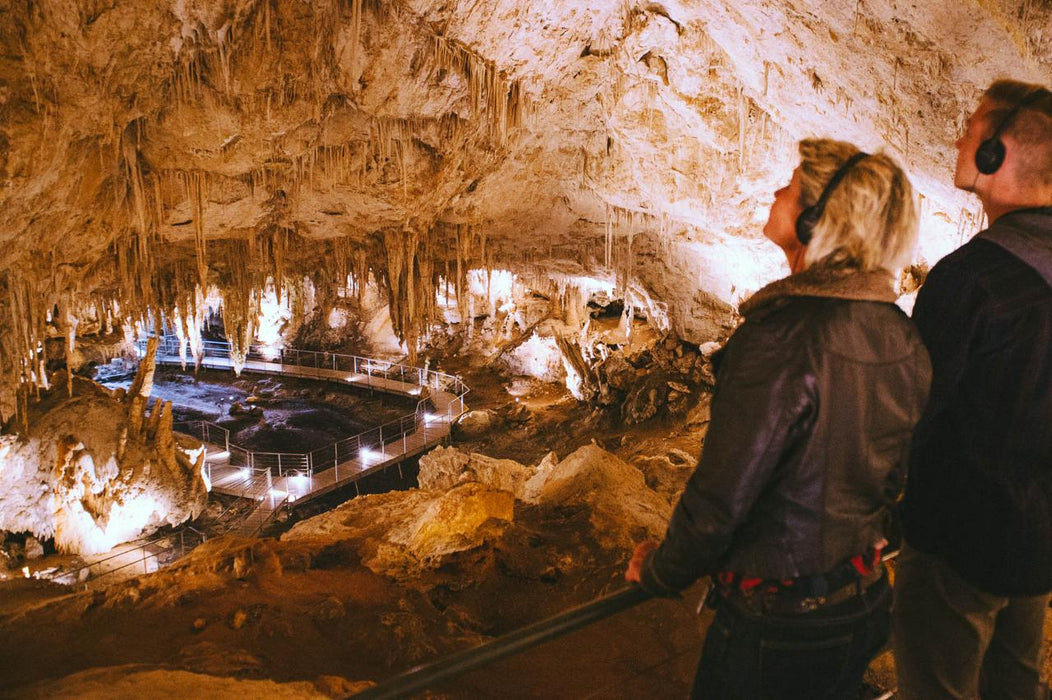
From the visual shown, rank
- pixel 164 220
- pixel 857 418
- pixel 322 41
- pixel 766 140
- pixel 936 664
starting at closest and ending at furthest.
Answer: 1. pixel 857 418
2. pixel 936 664
3. pixel 322 41
4. pixel 766 140
5. pixel 164 220

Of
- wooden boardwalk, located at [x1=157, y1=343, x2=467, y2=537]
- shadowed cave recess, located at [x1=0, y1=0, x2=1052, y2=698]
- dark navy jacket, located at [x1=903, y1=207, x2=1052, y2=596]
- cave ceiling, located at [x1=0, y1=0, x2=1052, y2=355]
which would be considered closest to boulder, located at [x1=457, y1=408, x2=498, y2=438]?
wooden boardwalk, located at [x1=157, y1=343, x2=467, y2=537]

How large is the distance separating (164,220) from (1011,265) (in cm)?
903

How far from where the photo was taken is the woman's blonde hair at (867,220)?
1104 mm

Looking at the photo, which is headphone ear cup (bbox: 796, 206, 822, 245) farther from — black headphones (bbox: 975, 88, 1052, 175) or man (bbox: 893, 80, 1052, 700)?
black headphones (bbox: 975, 88, 1052, 175)

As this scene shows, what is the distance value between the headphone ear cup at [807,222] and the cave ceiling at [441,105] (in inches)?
118

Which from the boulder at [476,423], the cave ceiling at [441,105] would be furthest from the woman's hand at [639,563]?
the boulder at [476,423]

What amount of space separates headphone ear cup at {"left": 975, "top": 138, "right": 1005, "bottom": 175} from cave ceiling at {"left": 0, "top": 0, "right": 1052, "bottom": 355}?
2.38 m

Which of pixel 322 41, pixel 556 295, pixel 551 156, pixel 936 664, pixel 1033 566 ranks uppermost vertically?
pixel 322 41

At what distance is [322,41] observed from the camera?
5.15 m

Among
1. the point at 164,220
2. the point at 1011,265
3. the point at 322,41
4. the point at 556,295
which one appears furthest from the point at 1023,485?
the point at 556,295

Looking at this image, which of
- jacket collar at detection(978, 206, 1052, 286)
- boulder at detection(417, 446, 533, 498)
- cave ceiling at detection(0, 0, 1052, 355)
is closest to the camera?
jacket collar at detection(978, 206, 1052, 286)

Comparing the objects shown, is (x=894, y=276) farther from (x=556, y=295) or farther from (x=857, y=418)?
(x=556, y=295)

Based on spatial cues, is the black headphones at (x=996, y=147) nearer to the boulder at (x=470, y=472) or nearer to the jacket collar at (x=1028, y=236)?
the jacket collar at (x=1028, y=236)

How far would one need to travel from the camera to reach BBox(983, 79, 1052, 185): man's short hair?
1.37 meters
